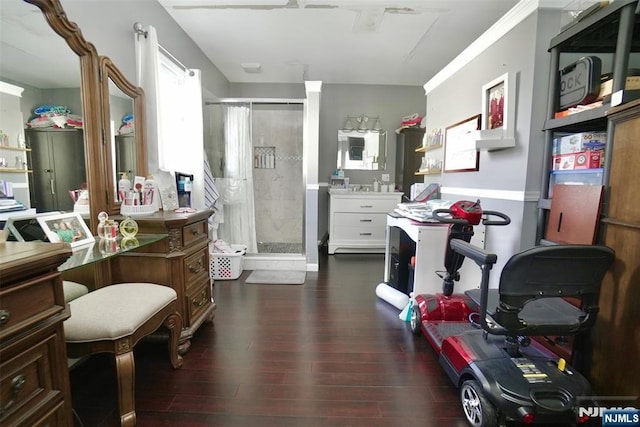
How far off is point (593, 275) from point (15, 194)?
2351 millimetres

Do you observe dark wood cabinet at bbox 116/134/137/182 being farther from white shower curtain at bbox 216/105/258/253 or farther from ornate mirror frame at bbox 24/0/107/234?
white shower curtain at bbox 216/105/258/253

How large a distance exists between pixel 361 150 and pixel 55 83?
3642 mm

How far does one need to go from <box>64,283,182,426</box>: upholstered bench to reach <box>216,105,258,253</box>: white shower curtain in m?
2.08

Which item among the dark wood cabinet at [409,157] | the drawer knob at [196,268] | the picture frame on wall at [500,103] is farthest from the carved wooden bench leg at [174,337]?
the dark wood cabinet at [409,157]

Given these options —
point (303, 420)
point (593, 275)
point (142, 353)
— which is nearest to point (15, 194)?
point (142, 353)

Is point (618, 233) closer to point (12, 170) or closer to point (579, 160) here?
point (579, 160)

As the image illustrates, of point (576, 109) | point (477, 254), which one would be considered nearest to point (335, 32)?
point (576, 109)

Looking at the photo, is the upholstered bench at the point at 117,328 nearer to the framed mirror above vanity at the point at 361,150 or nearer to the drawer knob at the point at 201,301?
the drawer knob at the point at 201,301

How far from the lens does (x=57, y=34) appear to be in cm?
137

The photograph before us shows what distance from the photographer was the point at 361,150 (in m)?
4.43

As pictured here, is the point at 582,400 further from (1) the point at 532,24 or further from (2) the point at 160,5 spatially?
(2) the point at 160,5

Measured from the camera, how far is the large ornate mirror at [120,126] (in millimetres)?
1665

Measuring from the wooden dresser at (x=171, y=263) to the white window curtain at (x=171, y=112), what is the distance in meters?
0.67

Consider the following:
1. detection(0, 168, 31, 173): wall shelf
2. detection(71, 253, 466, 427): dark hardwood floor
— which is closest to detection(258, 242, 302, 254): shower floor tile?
detection(71, 253, 466, 427): dark hardwood floor
